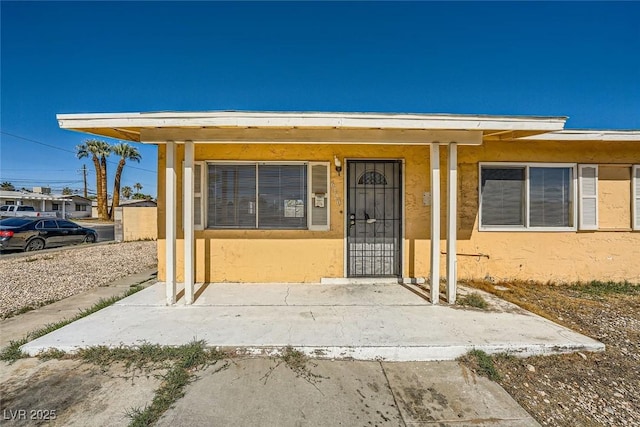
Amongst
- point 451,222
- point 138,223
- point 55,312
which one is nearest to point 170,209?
point 55,312

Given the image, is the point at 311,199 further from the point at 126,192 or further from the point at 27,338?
the point at 126,192

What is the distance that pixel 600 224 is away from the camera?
5.77 metres

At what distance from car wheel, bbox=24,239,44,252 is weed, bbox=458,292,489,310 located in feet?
49.8

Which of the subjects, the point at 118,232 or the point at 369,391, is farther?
the point at 118,232

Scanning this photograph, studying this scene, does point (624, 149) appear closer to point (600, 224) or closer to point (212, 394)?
point (600, 224)

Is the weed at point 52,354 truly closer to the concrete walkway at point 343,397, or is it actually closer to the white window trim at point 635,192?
the concrete walkway at point 343,397

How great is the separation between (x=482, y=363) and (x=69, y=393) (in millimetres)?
3867

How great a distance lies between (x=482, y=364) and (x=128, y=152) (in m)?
38.2

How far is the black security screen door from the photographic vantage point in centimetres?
558

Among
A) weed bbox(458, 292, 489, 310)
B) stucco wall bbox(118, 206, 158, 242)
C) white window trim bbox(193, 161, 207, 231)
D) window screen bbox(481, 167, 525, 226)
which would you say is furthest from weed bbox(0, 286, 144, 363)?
stucco wall bbox(118, 206, 158, 242)

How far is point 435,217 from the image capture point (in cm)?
450

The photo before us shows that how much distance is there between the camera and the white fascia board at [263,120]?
13.1 feet

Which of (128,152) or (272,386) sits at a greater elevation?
(128,152)

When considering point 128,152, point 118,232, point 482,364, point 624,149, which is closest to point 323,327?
point 482,364
